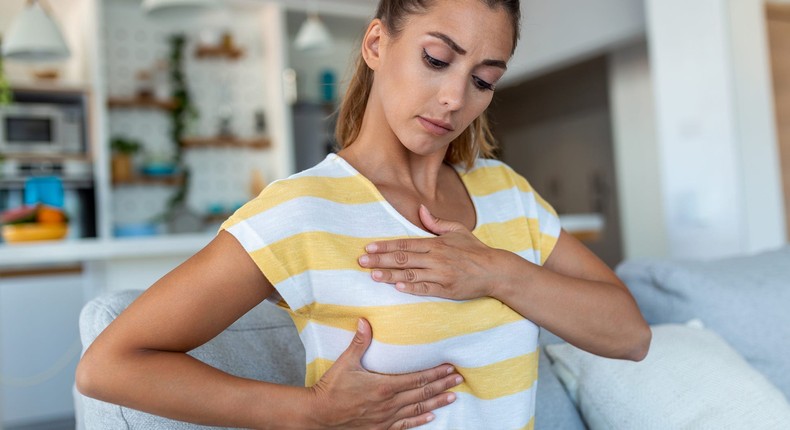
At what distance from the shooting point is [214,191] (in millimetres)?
6223

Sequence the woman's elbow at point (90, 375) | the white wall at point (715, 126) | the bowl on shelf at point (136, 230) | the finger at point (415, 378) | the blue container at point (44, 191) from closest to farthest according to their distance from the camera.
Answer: the woman's elbow at point (90, 375) < the finger at point (415, 378) < the blue container at point (44, 191) < the white wall at point (715, 126) < the bowl on shelf at point (136, 230)

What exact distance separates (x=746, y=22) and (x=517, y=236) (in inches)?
157

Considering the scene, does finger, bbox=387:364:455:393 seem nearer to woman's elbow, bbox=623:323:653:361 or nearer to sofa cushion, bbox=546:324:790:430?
woman's elbow, bbox=623:323:653:361

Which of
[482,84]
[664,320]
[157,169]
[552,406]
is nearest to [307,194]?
[482,84]

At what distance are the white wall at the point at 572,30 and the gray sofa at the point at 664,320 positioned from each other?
360 centimetres

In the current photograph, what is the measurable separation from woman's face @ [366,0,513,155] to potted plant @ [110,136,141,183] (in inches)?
197

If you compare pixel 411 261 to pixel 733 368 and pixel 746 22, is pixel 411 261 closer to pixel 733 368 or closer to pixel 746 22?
pixel 733 368

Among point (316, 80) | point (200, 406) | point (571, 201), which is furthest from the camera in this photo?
point (571, 201)

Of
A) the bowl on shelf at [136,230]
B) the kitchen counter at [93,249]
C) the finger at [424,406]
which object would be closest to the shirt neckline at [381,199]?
the finger at [424,406]

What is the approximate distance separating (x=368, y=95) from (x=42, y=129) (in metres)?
4.84

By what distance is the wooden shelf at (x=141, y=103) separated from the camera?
223 inches

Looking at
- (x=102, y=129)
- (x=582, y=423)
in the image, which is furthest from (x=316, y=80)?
(x=582, y=423)

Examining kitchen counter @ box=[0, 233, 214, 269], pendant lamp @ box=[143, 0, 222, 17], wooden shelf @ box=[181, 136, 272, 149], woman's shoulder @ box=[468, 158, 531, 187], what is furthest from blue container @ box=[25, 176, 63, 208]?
woman's shoulder @ box=[468, 158, 531, 187]

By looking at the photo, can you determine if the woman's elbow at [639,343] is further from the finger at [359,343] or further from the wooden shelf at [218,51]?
the wooden shelf at [218,51]
